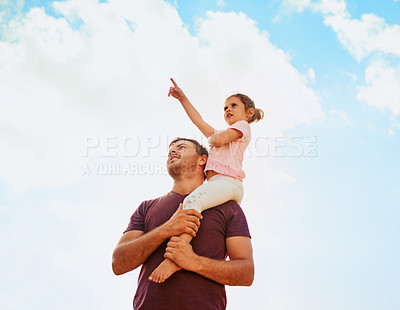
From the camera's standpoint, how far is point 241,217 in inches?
159

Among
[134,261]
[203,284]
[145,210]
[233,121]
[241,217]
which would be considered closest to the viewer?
[203,284]

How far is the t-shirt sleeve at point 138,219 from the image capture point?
164 inches

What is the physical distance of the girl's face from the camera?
497 centimetres

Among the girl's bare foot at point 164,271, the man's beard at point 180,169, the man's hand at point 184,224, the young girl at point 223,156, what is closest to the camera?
the girl's bare foot at point 164,271

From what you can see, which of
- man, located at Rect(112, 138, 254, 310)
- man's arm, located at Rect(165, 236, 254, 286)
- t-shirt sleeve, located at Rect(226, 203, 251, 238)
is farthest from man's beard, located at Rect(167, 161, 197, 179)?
man's arm, located at Rect(165, 236, 254, 286)

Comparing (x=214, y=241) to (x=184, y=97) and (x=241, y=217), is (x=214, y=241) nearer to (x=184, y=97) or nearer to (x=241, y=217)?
(x=241, y=217)

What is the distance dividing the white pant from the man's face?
1.70 feet

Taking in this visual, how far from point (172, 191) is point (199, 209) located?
89 centimetres

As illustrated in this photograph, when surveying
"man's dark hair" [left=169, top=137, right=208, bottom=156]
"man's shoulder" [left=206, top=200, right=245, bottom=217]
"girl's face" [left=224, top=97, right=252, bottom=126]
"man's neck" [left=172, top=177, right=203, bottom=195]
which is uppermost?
"girl's face" [left=224, top=97, right=252, bottom=126]

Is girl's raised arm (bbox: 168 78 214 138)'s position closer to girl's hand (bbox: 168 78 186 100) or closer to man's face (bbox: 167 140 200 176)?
girl's hand (bbox: 168 78 186 100)

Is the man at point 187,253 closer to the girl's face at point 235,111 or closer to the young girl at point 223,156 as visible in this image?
the young girl at point 223,156

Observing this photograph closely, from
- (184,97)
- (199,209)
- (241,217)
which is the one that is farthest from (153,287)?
(184,97)

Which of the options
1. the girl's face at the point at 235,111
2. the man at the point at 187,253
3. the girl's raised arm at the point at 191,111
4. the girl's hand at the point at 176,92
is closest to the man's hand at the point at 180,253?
the man at the point at 187,253

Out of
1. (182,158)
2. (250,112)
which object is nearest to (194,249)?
(182,158)
